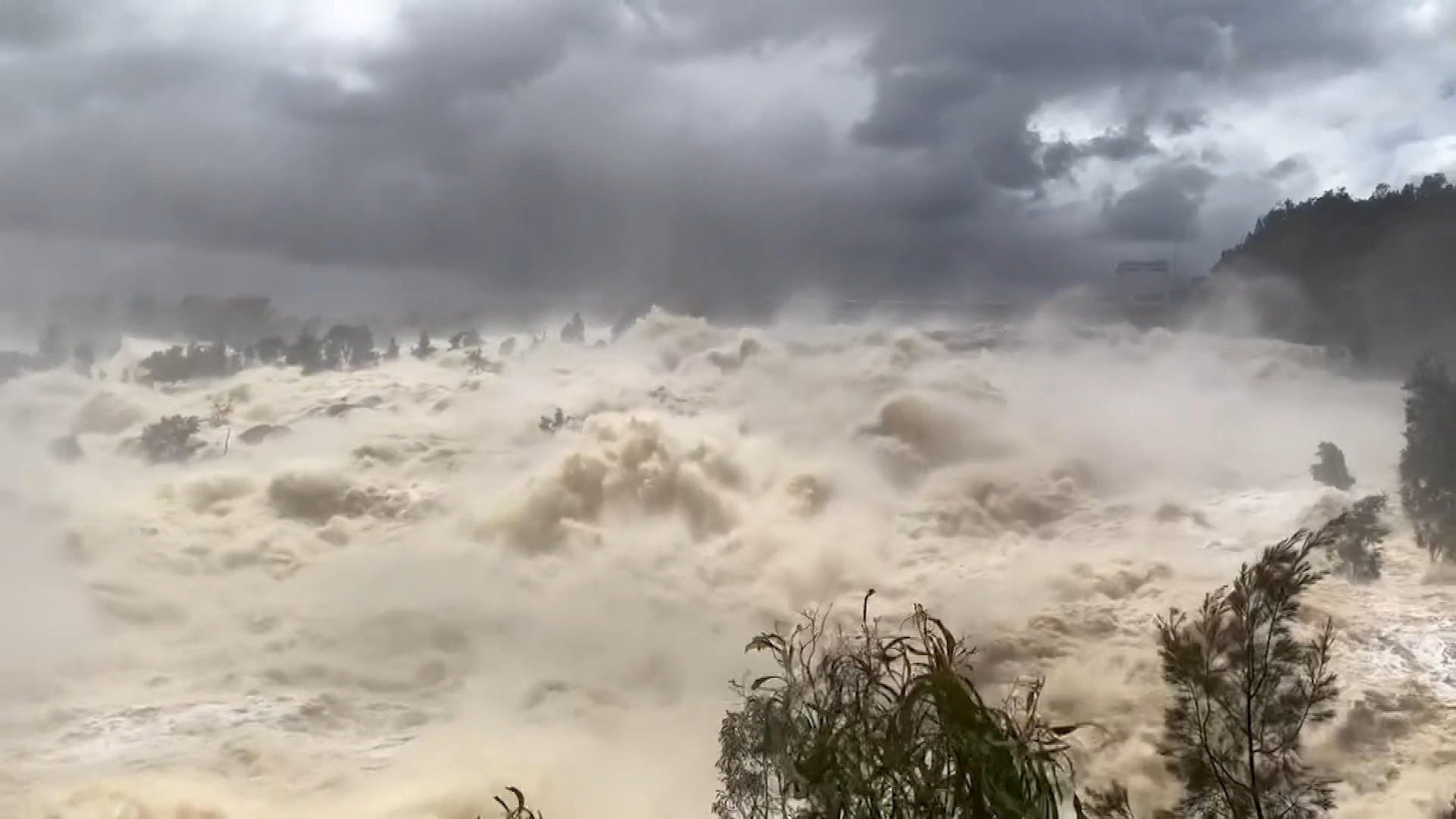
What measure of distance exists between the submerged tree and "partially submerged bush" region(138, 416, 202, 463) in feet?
119

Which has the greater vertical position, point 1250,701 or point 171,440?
point 171,440

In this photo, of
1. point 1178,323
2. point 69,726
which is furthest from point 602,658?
point 1178,323

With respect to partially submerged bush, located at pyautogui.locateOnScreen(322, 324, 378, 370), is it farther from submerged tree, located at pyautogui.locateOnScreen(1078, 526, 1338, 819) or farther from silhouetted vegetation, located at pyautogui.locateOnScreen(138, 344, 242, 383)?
submerged tree, located at pyautogui.locateOnScreen(1078, 526, 1338, 819)

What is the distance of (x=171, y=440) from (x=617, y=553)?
1637 centimetres

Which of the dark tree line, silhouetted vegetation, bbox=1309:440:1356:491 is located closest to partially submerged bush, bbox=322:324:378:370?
the dark tree line

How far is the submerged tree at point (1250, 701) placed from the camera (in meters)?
8.06

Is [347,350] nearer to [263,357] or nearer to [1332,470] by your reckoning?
[263,357]

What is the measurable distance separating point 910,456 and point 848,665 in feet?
102

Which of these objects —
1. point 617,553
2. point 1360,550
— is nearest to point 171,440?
point 617,553

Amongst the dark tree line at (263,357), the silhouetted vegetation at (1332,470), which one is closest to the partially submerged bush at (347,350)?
the dark tree line at (263,357)

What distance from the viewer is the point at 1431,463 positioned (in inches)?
1054

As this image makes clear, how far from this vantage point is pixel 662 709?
1096 inches

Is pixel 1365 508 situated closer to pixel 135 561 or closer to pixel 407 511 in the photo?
pixel 407 511

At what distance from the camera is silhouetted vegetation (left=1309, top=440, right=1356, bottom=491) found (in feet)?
103
